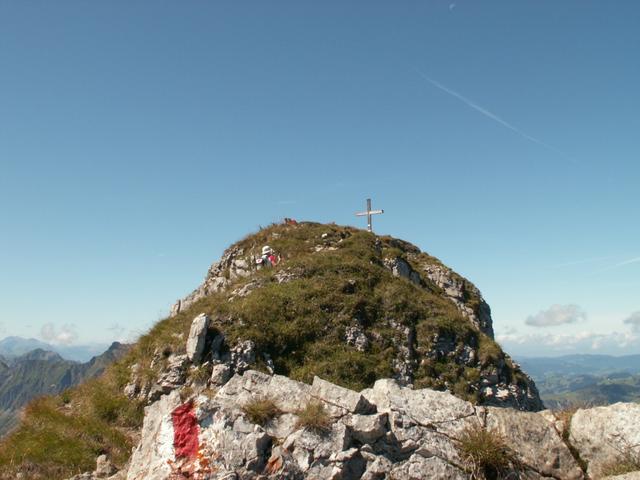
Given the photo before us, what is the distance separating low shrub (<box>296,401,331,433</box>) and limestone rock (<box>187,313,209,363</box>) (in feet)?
45.5

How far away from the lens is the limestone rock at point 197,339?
939 inches

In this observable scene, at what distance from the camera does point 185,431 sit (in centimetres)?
1093

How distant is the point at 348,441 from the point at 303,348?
15822mm

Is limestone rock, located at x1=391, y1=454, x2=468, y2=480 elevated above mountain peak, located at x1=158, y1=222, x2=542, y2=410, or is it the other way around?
mountain peak, located at x1=158, y1=222, x2=542, y2=410

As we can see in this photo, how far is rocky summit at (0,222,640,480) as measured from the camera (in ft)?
35.1

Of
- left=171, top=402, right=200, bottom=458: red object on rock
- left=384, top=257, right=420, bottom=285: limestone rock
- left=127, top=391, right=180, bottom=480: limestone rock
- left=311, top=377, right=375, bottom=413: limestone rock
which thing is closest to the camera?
left=127, top=391, right=180, bottom=480: limestone rock

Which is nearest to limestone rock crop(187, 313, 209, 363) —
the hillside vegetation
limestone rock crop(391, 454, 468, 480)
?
the hillside vegetation

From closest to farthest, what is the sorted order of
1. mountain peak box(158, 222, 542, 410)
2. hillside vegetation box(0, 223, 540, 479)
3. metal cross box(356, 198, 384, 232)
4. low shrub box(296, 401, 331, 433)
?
1. low shrub box(296, 401, 331, 433)
2. hillside vegetation box(0, 223, 540, 479)
3. mountain peak box(158, 222, 542, 410)
4. metal cross box(356, 198, 384, 232)

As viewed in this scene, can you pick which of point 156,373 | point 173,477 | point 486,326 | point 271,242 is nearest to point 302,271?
point 271,242

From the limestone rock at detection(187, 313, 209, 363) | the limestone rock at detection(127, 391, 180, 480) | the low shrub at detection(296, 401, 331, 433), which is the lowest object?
the limestone rock at detection(127, 391, 180, 480)

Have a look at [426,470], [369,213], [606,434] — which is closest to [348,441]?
[426,470]

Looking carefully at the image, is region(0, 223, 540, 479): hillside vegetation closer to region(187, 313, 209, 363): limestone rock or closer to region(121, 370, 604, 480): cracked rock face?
region(187, 313, 209, 363): limestone rock

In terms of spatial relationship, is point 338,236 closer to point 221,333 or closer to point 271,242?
point 271,242

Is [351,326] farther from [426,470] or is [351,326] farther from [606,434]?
[606,434]
